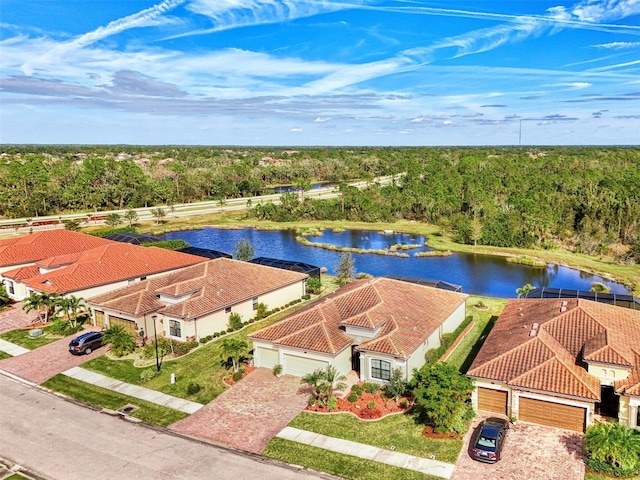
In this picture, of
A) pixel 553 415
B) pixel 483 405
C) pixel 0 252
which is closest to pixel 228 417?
pixel 483 405

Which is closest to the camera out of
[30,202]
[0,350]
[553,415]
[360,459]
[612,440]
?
[612,440]

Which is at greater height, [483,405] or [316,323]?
[316,323]

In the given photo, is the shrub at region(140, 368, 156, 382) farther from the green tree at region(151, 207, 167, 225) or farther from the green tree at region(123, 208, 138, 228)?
the green tree at region(151, 207, 167, 225)

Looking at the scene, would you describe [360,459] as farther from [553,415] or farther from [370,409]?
[553,415]

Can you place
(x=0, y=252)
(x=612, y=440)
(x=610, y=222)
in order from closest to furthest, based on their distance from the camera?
1. (x=612, y=440)
2. (x=0, y=252)
3. (x=610, y=222)

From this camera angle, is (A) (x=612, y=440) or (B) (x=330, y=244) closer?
(A) (x=612, y=440)

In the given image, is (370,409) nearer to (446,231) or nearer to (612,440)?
(612,440)

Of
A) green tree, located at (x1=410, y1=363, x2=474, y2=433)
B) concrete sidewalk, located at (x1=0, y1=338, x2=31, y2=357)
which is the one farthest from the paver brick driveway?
concrete sidewalk, located at (x1=0, y1=338, x2=31, y2=357)
